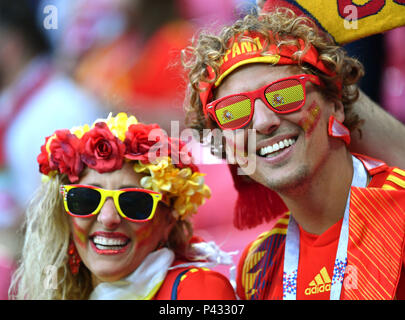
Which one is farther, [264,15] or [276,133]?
[264,15]

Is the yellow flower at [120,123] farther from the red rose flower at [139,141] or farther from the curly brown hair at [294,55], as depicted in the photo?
the curly brown hair at [294,55]

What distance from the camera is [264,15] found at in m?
2.66

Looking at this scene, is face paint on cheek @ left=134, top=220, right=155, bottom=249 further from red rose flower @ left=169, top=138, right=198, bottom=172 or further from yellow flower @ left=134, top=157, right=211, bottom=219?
red rose flower @ left=169, top=138, right=198, bottom=172

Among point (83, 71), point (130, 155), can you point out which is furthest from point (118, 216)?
point (83, 71)

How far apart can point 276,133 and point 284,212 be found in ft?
2.31

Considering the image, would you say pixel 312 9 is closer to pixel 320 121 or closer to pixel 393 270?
pixel 320 121

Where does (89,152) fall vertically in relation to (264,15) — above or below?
below

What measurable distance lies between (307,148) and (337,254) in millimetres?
478

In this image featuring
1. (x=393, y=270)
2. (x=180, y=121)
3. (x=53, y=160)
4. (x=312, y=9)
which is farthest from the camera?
(x=180, y=121)

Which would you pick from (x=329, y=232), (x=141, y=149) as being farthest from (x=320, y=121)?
(x=141, y=149)

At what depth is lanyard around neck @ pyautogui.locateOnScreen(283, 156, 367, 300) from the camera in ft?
7.92

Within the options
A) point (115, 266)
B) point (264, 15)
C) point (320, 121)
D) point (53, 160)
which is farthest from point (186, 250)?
point (264, 15)

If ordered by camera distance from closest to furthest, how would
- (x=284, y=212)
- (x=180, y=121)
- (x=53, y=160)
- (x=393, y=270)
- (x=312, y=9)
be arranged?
1. (x=393, y=270)
2. (x=312, y=9)
3. (x=53, y=160)
4. (x=284, y=212)
5. (x=180, y=121)
